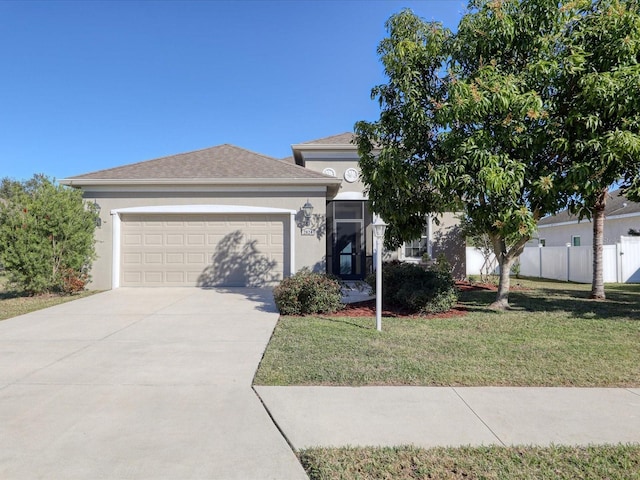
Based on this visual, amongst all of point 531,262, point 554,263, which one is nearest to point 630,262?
point 554,263

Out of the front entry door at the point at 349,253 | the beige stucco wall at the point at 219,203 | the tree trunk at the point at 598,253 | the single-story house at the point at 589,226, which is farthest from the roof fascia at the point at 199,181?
the single-story house at the point at 589,226

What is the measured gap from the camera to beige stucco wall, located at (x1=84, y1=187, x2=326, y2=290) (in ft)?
38.5

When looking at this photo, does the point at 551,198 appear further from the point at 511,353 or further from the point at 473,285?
the point at 473,285

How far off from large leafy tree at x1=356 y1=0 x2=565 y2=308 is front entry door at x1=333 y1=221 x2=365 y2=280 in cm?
611

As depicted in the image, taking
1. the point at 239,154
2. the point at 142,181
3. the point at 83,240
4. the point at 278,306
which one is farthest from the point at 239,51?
the point at 278,306

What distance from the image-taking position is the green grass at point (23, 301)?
8.44m

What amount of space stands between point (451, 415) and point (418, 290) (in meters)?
4.89

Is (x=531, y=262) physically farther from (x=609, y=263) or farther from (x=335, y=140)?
(x=335, y=140)

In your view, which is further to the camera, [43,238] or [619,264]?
[619,264]

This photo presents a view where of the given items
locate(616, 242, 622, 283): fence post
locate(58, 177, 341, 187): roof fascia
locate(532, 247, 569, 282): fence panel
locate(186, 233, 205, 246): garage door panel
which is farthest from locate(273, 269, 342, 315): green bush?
locate(616, 242, 622, 283): fence post

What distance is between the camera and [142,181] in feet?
38.0

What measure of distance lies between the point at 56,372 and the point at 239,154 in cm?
1023

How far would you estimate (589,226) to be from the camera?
70.3 feet

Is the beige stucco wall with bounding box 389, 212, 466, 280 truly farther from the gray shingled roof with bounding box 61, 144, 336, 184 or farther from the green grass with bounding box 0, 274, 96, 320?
the green grass with bounding box 0, 274, 96, 320
